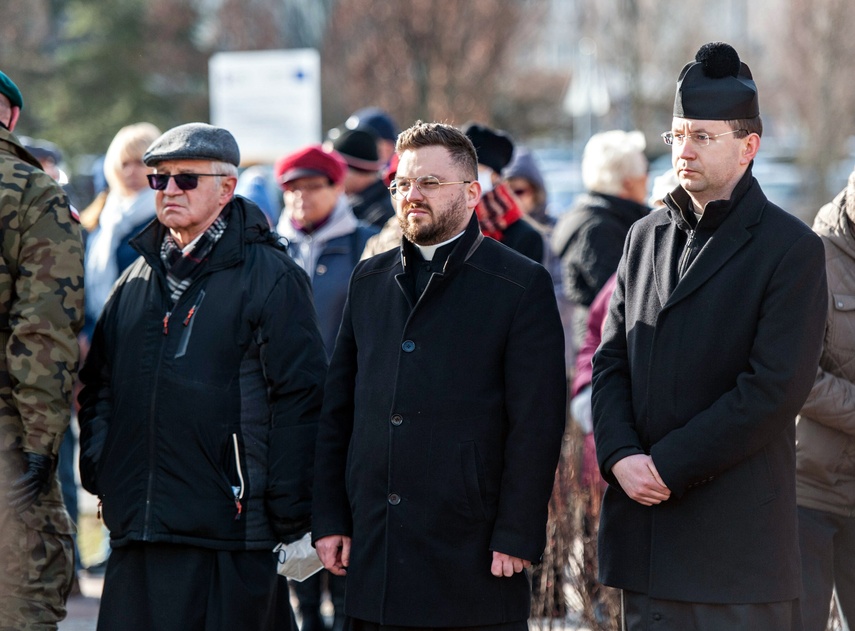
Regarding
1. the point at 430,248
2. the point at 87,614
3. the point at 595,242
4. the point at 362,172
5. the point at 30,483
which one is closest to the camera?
the point at 430,248

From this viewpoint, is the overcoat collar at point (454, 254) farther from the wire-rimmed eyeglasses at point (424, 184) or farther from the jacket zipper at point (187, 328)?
the jacket zipper at point (187, 328)

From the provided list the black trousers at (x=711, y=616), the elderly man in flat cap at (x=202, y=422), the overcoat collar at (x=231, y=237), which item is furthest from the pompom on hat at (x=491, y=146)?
the black trousers at (x=711, y=616)

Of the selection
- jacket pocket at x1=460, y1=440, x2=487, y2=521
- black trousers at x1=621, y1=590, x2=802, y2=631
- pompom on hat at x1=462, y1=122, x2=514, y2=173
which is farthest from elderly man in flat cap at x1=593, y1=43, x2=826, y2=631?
pompom on hat at x1=462, y1=122, x2=514, y2=173

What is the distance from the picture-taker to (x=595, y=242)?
638cm

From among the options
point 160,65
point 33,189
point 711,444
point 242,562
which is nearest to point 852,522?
point 711,444

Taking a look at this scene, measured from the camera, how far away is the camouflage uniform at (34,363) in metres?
4.39

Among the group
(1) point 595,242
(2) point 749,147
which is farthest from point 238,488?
(1) point 595,242

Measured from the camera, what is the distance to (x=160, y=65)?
2991cm

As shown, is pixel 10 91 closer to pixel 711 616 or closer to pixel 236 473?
pixel 236 473

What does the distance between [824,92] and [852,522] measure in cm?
2535

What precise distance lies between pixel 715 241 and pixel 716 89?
454 mm

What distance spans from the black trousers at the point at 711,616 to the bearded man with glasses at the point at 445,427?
0.36m

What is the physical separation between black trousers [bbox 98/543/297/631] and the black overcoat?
123 cm

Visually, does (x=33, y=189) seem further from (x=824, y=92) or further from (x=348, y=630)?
(x=824, y=92)
